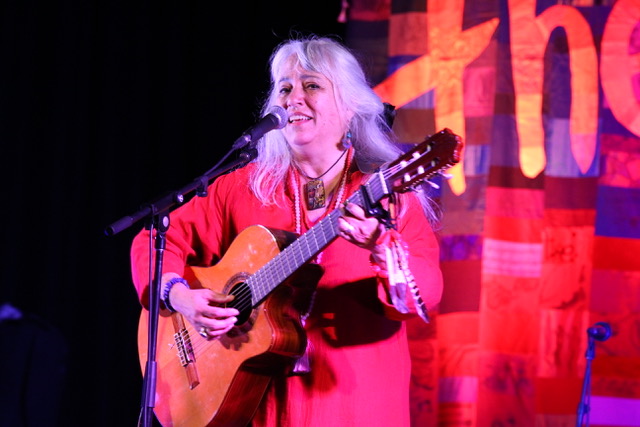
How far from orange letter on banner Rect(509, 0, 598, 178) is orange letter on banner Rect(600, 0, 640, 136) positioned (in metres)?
0.06

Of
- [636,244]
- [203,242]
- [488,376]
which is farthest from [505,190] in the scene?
[203,242]

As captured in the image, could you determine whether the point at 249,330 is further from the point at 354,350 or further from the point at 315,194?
the point at 315,194

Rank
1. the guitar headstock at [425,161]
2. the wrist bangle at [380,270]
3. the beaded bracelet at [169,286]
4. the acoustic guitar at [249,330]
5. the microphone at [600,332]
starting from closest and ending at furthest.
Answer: the guitar headstock at [425,161] → the wrist bangle at [380,270] → the acoustic guitar at [249,330] → the beaded bracelet at [169,286] → the microphone at [600,332]

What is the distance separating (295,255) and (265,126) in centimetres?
51

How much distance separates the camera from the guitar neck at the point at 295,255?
241 cm

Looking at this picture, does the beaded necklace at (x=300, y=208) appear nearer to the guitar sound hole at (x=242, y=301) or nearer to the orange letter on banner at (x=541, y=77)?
the guitar sound hole at (x=242, y=301)

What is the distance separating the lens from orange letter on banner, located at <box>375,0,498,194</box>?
13.1ft

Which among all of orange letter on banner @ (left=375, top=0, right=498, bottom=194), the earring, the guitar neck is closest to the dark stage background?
orange letter on banner @ (left=375, top=0, right=498, bottom=194)

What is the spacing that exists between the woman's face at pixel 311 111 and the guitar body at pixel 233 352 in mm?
450

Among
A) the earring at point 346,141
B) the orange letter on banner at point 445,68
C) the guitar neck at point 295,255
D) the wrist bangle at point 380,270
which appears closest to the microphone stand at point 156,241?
the guitar neck at point 295,255

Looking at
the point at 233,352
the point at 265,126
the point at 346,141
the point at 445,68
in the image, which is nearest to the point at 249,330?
the point at 233,352

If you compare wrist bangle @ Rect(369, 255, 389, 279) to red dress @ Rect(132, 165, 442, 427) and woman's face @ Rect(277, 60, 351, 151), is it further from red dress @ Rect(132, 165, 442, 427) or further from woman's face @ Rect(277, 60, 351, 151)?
woman's face @ Rect(277, 60, 351, 151)

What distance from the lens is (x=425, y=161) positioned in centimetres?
215

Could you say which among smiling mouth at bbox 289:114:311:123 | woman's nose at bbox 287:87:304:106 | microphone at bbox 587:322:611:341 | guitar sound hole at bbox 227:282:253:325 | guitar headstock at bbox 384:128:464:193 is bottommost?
guitar sound hole at bbox 227:282:253:325
